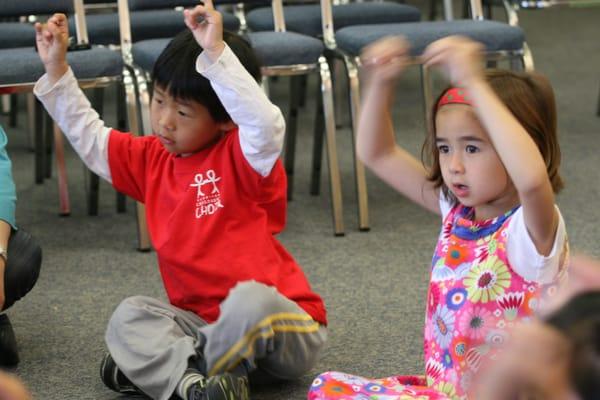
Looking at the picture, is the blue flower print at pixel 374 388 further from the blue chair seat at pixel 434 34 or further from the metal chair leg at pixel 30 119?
the metal chair leg at pixel 30 119

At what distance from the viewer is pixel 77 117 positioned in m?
1.81

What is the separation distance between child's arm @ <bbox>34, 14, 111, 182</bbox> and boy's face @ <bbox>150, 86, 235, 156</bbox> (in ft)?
0.43

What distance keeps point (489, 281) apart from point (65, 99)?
2.60ft

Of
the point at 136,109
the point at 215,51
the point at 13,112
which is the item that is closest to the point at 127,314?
the point at 215,51

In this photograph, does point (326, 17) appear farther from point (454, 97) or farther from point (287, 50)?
point (454, 97)

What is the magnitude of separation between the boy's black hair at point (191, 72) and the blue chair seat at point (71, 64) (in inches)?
24.2

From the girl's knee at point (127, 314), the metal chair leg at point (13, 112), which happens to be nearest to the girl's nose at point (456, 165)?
the girl's knee at point (127, 314)

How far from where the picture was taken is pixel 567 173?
3084mm

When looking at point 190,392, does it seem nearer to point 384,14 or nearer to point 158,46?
point 158,46

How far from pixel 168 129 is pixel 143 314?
30 cm

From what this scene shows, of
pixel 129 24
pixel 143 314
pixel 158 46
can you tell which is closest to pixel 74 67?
pixel 158 46

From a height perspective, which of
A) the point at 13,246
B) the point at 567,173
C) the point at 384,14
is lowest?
the point at 567,173

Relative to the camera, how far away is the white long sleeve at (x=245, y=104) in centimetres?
164

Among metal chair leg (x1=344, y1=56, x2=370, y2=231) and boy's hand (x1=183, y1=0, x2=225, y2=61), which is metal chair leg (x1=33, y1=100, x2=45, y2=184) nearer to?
metal chair leg (x1=344, y1=56, x2=370, y2=231)
